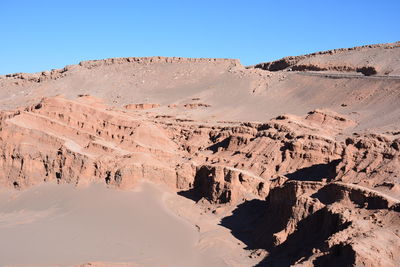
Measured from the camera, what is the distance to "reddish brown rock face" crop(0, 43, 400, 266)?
600 inches

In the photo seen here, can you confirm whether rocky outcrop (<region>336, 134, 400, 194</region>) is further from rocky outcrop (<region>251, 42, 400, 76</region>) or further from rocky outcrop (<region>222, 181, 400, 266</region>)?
rocky outcrop (<region>251, 42, 400, 76</region>)

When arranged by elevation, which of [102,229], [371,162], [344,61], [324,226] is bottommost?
[102,229]

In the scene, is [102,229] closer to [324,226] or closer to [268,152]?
[324,226]

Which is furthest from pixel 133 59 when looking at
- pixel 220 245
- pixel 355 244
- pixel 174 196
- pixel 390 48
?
pixel 355 244

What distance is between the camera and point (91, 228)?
18.6m

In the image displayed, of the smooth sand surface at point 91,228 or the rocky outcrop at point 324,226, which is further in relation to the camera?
the smooth sand surface at point 91,228

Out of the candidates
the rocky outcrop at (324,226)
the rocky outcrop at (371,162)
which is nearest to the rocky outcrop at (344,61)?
the rocky outcrop at (371,162)

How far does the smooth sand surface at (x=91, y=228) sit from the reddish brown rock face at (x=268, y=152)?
86 centimetres

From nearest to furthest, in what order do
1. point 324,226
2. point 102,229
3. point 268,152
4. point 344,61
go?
point 324,226, point 102,229, point 268,152, point 344,61

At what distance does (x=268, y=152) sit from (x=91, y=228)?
11.0 m

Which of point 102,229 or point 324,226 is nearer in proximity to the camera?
point 324,226

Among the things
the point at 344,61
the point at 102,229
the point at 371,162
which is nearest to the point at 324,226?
the point at 371,162

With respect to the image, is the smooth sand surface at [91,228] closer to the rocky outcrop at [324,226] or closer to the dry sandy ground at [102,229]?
the dry sandy ground at [102,229]

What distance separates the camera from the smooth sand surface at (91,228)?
16703mm
